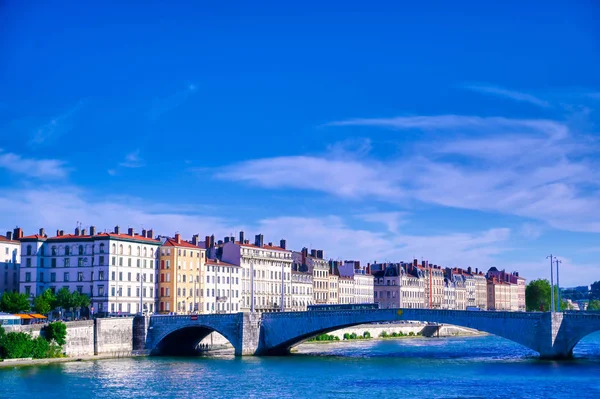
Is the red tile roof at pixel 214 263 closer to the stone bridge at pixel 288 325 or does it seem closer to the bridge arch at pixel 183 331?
the bridge arch at pixel 183 331

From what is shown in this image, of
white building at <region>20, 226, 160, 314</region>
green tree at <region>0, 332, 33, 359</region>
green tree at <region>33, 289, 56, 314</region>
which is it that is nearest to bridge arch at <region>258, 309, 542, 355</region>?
white building at <region>20, 226, 160, 314</region>

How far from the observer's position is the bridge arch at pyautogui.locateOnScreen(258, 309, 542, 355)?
75062 millimetres

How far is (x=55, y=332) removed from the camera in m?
74.8

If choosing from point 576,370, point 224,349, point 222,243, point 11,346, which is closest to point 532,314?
point 576,370

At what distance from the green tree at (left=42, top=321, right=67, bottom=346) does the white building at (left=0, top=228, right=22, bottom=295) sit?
27.8 m

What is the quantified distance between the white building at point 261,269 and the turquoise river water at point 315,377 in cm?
3880

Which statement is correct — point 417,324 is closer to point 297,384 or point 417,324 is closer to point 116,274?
point 116,274

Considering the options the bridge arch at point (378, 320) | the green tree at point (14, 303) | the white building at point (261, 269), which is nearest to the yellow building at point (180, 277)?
the white building at point (261, 269)

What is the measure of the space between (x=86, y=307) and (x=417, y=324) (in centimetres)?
5525

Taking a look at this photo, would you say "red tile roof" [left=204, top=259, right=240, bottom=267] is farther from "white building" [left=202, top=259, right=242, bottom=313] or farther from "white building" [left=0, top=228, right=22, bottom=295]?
"white building" [left=0, top=228, right=22, bottom=295]

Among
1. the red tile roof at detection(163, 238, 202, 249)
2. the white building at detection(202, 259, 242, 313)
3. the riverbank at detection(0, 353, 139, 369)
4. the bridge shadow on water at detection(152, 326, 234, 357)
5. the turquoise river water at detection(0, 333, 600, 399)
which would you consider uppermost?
the red tile roof at detection(163, 238, 202, 249)

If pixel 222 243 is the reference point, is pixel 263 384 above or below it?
below

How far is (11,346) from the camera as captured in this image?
231 ft

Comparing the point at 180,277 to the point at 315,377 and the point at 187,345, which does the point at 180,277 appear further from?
the point at 315,377
